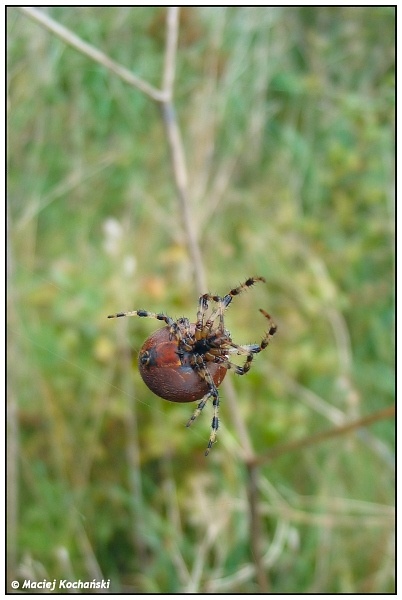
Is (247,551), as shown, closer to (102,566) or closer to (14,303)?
(102,566)

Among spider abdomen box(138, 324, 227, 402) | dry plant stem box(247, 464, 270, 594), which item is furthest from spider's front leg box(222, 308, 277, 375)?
dry plant stem box(247, 464, 270, 594)

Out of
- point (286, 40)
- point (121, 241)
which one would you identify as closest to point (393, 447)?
point (121, 241)

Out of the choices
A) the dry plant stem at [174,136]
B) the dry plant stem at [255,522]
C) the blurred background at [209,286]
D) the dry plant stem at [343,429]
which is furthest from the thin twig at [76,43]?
the dry plant stem at [255,522]

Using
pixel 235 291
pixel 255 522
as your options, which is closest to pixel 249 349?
pixel 235 291

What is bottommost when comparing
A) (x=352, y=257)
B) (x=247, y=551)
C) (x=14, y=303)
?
(x=247, y=551)

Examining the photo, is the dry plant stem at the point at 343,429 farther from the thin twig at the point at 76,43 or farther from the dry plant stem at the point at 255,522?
the thin twig at the point at 76,43

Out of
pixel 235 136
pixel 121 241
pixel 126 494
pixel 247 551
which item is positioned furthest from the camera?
pixel 235 136
